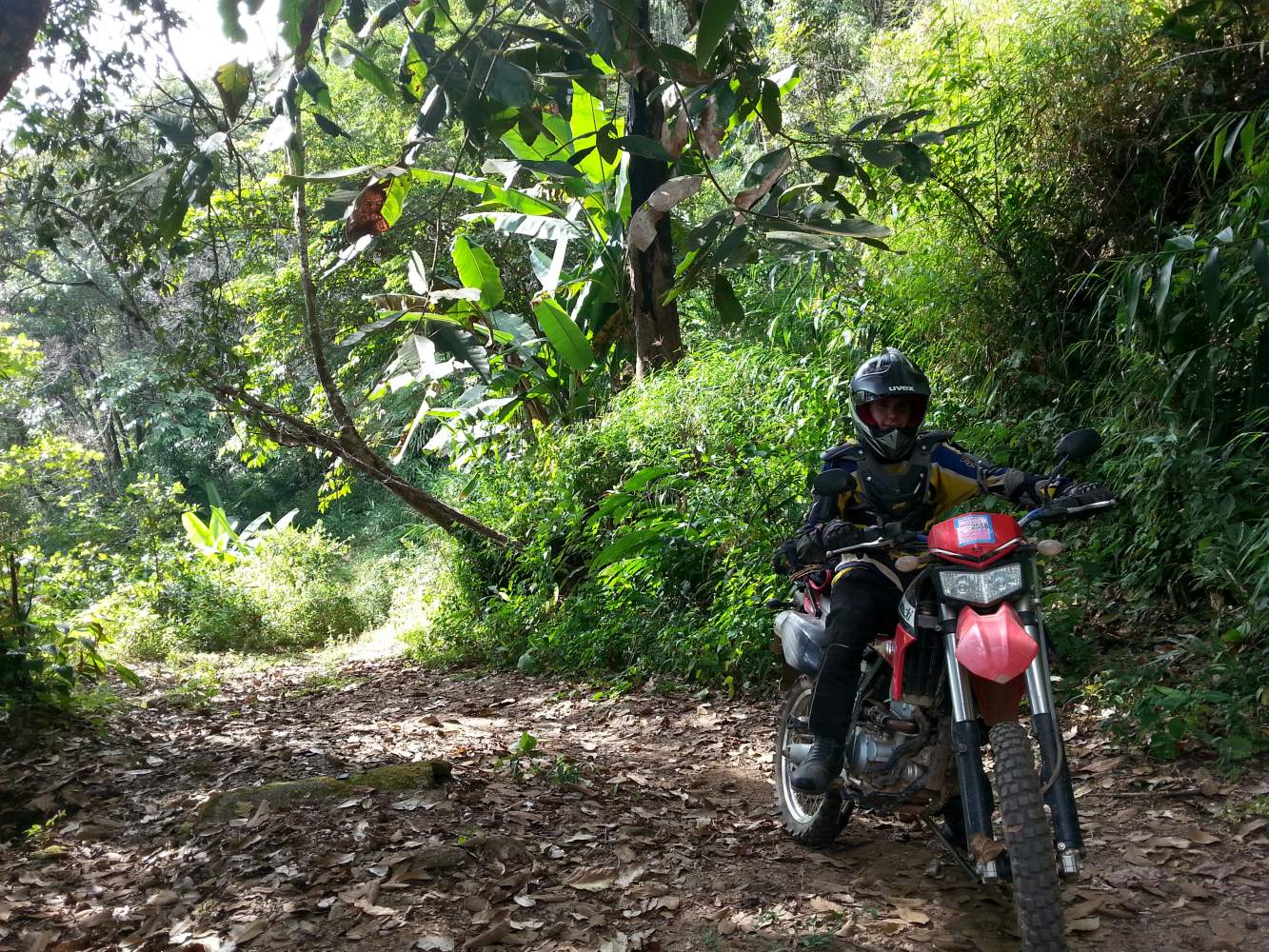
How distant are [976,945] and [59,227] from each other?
17.5 ft

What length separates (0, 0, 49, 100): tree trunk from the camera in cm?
364

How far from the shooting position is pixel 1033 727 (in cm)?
295

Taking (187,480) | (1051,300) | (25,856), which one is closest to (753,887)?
(25,856)

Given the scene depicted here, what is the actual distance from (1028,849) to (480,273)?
8140mm

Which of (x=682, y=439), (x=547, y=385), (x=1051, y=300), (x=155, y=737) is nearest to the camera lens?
(x=155, y=737)

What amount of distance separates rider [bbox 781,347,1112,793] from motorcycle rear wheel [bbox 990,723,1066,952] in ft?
2.37

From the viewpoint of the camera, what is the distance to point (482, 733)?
6.07 metres

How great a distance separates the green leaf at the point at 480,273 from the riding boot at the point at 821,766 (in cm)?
705

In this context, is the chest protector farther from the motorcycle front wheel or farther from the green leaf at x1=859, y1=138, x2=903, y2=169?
the green leaf at x1=859, y1=138, x2=903, y2=169

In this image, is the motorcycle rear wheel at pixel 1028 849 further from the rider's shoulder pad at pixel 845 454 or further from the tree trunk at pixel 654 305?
the tree trunk at pixel 654 305

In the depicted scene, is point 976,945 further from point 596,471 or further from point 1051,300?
point 596,471

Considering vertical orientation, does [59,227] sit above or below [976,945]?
above

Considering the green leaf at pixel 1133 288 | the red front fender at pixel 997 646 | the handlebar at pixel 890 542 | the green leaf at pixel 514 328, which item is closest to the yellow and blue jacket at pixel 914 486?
the handlebar at pixel 890 542

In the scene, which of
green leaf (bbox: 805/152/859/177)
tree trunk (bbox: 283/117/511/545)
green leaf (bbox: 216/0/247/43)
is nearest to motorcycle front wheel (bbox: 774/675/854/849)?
green leaf (bbox: 805/152/859/177)
